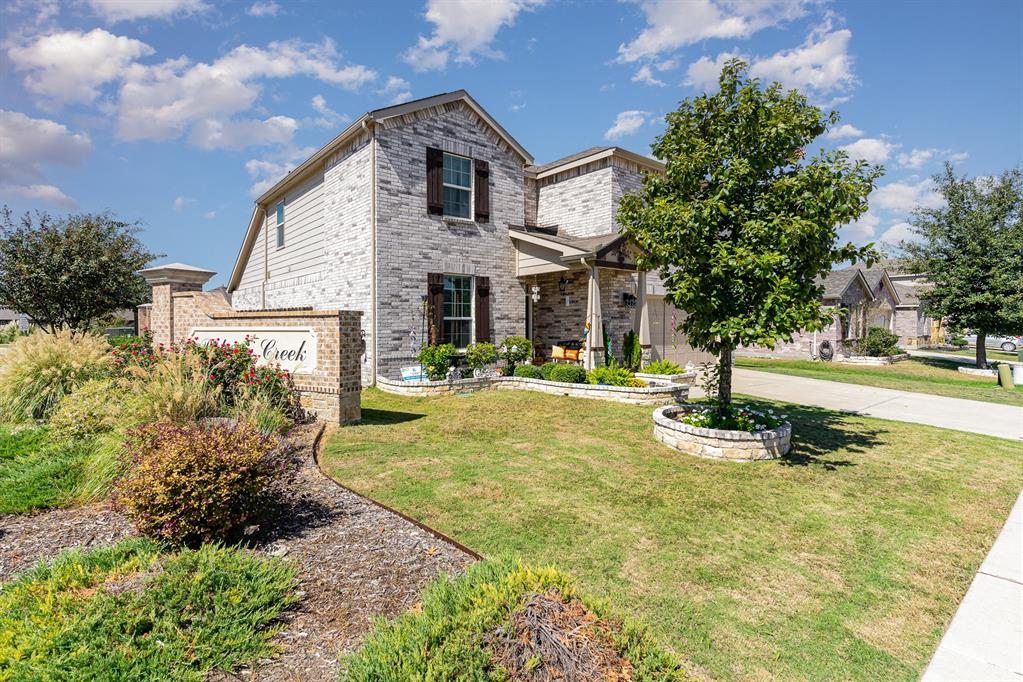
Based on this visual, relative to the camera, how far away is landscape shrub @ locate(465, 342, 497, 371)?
42.8 ft

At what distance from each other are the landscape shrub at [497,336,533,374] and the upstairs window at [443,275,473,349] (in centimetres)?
103

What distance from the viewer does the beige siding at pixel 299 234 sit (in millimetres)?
15078

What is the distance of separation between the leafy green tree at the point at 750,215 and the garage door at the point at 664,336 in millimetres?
8493

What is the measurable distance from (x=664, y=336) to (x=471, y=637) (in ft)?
49.7

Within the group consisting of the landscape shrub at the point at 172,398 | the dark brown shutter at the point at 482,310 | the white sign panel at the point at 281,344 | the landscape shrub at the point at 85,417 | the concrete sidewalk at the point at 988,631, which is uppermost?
the dark brown shutter at the point at 482,310

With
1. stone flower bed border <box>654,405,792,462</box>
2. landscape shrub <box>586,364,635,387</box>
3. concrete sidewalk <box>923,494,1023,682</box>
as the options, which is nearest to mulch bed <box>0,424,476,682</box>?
concrete sidewalk <box>923,494,1023,682</box>

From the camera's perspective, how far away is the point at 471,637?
231cm

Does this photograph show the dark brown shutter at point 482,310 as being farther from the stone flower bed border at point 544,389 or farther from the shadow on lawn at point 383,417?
the shadow on lawn at point 383,417

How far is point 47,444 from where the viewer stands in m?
6.48

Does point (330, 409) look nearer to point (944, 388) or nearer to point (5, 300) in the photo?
point (944, 388)

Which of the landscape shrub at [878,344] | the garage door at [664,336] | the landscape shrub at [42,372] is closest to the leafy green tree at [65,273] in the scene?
the landscape shrub at [42,372]

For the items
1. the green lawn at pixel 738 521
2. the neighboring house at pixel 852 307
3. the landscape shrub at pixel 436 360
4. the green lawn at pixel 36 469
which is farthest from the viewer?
the neighboring house at pixel 852 307

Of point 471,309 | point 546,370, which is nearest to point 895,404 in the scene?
point 546,370

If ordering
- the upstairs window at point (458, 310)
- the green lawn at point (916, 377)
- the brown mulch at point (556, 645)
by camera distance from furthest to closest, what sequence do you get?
the green lawn at point (916, 377) → the upstairs window at point (458, 310) → the brown mulch at point (556, 645)
